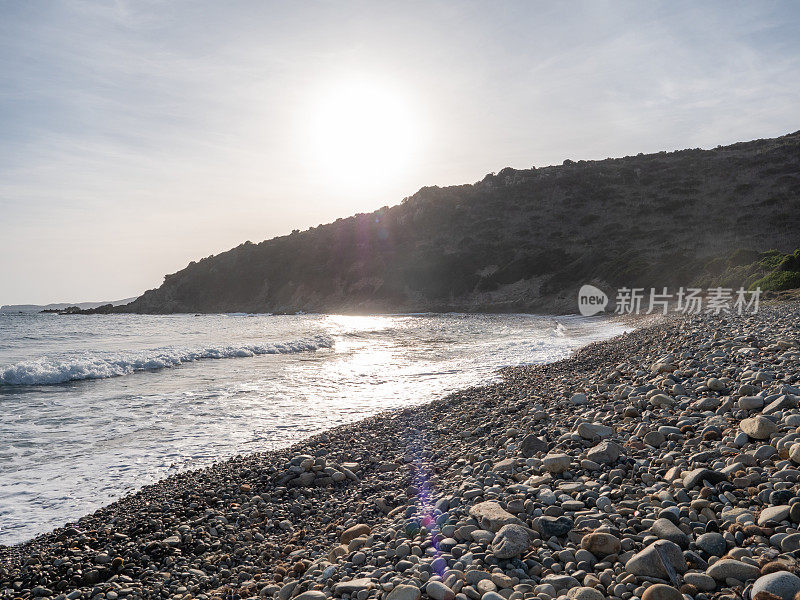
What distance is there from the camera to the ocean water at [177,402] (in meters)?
6.89

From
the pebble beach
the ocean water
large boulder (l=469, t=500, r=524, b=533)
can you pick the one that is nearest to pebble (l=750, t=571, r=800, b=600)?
the pebble beach

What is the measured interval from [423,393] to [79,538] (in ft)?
26.2

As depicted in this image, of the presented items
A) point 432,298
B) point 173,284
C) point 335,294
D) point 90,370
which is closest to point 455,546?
point 90,370

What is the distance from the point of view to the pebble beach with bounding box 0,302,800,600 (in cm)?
304

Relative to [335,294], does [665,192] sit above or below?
above

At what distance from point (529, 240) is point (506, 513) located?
61014mm

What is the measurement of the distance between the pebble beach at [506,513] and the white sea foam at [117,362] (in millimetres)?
12558

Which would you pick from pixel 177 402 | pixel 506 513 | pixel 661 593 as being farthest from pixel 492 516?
pixel 177 402

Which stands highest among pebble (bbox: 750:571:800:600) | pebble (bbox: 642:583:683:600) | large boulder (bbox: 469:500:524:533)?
pebble (bbox: 750:571:800:600)

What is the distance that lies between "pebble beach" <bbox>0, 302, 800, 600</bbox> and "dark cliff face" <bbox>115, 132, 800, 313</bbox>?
33419mm

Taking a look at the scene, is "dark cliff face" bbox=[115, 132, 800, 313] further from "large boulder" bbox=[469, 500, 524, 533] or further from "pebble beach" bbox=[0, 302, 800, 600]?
"large boulder" bbox=[469, 500, 524, 533]

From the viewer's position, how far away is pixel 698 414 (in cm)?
540

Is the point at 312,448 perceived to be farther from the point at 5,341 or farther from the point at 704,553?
the point at 5,341

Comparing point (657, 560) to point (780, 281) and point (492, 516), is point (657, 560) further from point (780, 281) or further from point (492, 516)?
point (780, 281)
